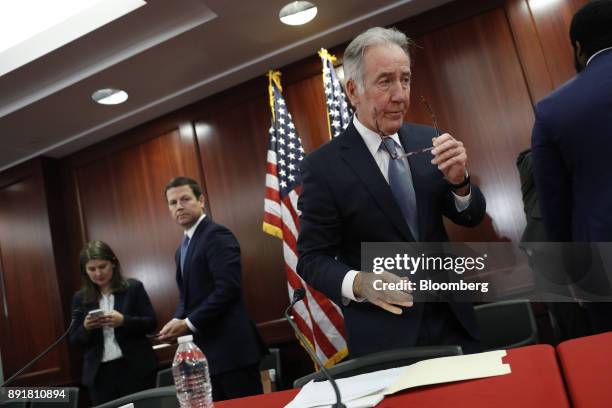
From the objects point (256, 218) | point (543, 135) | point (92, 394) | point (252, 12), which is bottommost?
point (92, 394)

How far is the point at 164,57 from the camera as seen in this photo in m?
3.92

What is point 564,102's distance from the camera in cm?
156

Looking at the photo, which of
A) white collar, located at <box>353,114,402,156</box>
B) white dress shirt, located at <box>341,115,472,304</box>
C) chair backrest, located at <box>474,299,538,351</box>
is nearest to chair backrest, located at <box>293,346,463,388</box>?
white dress shirt, located at <box>341,115,472,304</box>

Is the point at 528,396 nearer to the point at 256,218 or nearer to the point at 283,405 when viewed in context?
the point at 283,405

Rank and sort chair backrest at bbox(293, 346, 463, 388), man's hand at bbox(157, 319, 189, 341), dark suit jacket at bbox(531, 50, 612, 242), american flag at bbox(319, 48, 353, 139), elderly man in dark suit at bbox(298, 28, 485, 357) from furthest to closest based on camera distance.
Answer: american flag at bbox(319, 48, 353, 139), man's hand at bbox(157, 319, 189, 341), elderly man in dark suit at bbox(298, 28, 485, 357), dark suit jacket at bbox(531, 50, 612, 242), chair backrest at bbox(293, 346, 463, 388)

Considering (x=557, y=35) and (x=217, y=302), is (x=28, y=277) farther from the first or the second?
(x=557, y=35)

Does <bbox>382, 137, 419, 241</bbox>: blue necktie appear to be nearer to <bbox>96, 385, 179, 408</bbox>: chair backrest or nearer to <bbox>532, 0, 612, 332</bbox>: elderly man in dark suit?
<bbox>532, 0, 612, 332</bbox>: elderly man in dark suit

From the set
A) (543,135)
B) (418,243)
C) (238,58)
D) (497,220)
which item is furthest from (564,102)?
(238,58)

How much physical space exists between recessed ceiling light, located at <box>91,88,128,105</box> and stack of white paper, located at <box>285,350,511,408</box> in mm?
3676

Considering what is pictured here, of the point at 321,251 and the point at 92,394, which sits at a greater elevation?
the point at 321,251

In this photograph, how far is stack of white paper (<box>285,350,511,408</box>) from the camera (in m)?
0.97

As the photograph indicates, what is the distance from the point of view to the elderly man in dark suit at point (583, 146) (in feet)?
4.89

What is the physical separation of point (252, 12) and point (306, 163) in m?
2.12

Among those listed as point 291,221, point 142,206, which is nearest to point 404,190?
point 291,221
